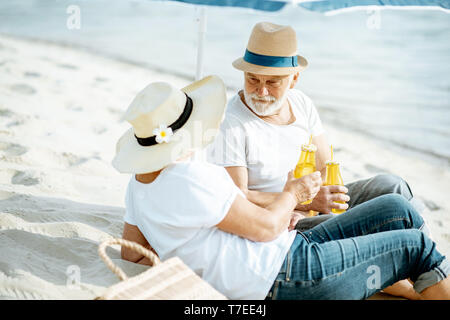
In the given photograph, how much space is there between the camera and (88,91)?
6672 mm

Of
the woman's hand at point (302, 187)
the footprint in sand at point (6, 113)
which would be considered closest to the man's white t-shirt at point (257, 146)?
the woman's hand at point (302, 187)

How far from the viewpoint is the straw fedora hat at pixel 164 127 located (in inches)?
89.6

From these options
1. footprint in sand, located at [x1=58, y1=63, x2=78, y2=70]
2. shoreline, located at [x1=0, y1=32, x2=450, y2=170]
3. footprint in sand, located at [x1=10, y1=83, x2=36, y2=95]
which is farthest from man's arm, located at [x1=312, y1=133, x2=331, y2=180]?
footprint in sand, located at [x1=58, y1=63, x2=78, y2=70]

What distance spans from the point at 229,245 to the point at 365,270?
0.64 meters

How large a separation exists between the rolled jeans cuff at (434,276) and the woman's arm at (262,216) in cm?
A: 66

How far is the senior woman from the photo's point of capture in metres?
2.20

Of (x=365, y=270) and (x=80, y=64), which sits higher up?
(x=365, y=270)

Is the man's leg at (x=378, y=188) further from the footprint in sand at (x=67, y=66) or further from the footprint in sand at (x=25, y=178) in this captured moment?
the footprint in sand at (x=67, y=66)

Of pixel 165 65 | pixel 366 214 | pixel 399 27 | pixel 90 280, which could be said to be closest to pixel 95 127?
pixel 90 280

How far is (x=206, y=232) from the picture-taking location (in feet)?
7.42

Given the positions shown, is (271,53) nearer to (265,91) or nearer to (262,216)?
(265,91)

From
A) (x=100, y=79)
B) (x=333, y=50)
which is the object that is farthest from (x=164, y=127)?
(x=333, y=50)

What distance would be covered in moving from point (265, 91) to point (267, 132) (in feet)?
0.84

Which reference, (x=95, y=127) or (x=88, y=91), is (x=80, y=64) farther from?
(x=95, y=127)
